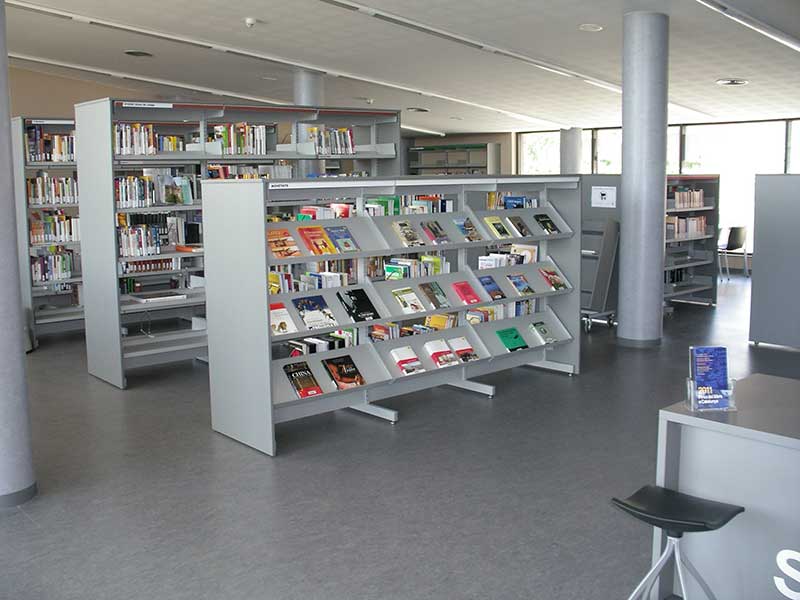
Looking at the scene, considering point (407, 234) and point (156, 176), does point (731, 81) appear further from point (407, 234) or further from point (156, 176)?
point (156, 176)

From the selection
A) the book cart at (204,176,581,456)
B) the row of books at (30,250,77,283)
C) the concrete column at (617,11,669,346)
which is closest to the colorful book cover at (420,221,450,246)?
the book cart at (204,176,581,456)

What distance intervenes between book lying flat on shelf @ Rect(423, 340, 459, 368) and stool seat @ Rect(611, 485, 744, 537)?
127 inches

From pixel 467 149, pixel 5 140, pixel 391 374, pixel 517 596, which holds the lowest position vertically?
pixel 517 596

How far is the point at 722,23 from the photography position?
855 cm

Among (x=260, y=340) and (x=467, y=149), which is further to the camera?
(x=467, y=149)

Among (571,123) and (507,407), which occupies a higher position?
(571,123)

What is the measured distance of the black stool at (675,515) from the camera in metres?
→ 2.80

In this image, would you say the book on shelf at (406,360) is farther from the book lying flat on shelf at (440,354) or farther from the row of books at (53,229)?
the row of books at (53,229)

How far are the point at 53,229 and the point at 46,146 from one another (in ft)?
2.90

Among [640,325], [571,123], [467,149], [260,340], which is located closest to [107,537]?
[260,340]

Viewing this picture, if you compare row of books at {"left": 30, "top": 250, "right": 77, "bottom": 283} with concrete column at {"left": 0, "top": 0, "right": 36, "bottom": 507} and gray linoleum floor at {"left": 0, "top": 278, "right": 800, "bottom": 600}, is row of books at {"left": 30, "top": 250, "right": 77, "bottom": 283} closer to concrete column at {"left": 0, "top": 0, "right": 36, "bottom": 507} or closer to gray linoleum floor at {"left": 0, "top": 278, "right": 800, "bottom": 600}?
gray linoleum floor at {"left": 0, "top": 278, "right": 800, "bottom": 600}

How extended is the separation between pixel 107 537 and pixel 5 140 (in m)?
2.07

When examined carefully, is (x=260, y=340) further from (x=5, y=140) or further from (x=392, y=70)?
(x=392, y=70)

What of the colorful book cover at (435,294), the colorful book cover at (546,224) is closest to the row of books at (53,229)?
the colorful book cover at (435,294)
